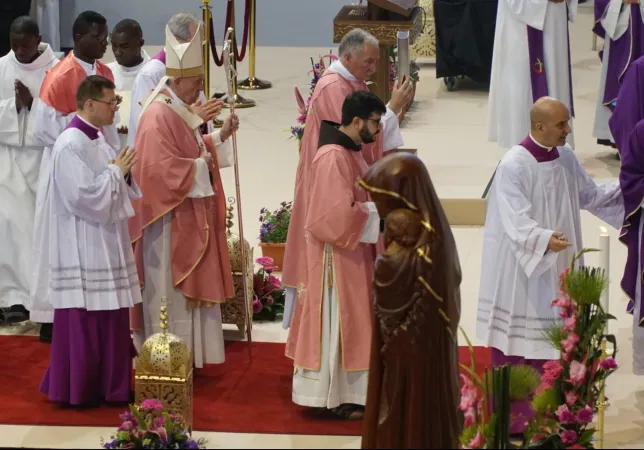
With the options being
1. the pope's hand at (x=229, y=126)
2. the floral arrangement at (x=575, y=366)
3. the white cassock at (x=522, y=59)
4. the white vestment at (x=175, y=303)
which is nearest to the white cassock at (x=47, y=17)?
the white cassock at (x=522, y=59)

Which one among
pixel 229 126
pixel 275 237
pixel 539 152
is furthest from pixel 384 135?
pixel 275 237

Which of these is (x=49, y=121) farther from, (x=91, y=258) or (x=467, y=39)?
(x=467, y=39)

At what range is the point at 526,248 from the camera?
652cm

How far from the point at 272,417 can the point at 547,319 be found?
1516 millimetres

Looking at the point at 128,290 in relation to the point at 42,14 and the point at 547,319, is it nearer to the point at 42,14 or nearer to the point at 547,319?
the point at 547,319

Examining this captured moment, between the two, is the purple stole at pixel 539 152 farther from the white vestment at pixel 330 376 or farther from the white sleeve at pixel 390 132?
the white vestment at pixel 330 376

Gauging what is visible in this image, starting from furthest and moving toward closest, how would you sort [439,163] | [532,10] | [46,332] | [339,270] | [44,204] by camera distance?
[439,163], [532,10], [46,332], [44,204], [339,270]

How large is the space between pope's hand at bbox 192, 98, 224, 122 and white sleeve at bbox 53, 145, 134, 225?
2.06 feet

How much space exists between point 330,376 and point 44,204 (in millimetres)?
1982

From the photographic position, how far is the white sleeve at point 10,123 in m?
8.34

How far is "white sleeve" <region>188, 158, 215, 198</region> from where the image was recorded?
725cm

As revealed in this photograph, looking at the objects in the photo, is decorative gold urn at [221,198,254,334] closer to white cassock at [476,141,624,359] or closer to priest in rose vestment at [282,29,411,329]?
priest in rose vestment at [282,29,411,329]

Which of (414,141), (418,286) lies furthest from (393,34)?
(418,286)

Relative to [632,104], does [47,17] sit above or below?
below
